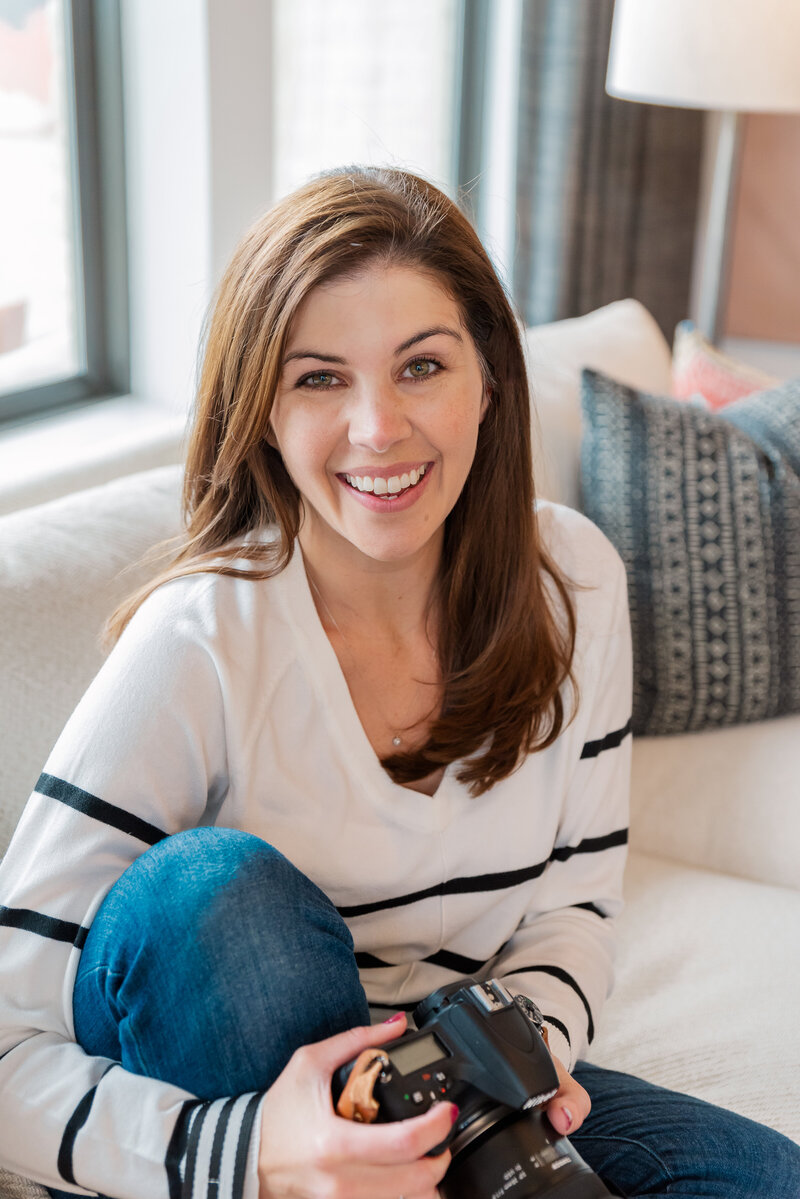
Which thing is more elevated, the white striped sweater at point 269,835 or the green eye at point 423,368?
the green eye at point 423,368

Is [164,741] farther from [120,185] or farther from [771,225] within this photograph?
[771,225]

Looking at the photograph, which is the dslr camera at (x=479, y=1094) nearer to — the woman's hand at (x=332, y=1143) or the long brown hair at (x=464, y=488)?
the woman's hand at (x=332, y=1143)

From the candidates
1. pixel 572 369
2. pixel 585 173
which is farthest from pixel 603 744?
pixel 585 173

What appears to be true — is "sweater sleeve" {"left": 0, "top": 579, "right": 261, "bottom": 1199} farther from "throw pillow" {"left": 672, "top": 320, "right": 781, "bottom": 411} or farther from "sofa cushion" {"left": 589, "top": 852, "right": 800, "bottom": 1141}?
"throw pillow" {"left": 672, "top": 320, "right": 781, "bottom": 411}

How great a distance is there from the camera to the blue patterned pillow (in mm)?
1513

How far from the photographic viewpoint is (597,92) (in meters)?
2.64

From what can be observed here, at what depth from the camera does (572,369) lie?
1.70m

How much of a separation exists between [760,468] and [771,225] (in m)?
1.97

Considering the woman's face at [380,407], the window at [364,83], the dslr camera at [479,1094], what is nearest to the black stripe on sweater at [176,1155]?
the dslr camera at [479,1094]

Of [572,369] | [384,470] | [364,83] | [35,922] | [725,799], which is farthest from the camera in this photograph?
[364,83]

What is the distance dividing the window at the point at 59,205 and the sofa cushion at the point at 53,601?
87 cm

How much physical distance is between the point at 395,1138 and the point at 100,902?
290mm

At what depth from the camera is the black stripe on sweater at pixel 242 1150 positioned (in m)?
0.76

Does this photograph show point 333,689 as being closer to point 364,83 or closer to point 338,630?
point 338,630
